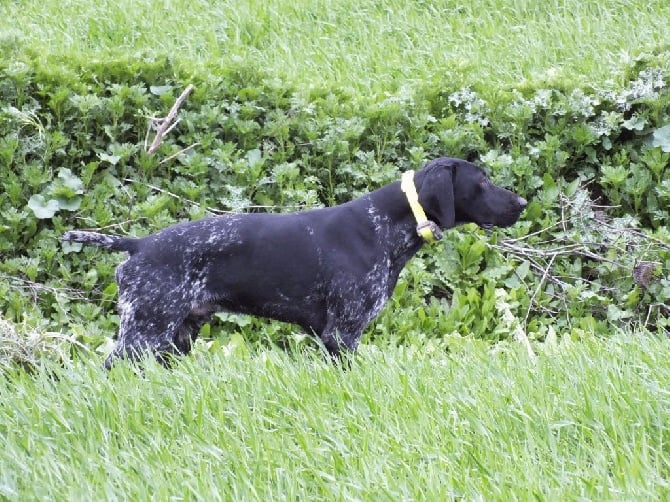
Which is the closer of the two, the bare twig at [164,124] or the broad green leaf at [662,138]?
the bare twig at [164,124]

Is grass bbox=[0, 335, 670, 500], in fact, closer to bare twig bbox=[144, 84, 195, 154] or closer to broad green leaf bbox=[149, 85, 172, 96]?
bare twig bbox=[144, 84, 195, 154]

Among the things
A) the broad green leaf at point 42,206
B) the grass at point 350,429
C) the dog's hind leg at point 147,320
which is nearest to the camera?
the grass at point 350,429

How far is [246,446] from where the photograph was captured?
4402 millimetres

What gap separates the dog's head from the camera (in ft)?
18.8

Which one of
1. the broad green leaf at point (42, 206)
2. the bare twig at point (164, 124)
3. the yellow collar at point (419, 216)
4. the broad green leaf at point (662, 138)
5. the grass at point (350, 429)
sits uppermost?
the yellow collar at point (419, 216)

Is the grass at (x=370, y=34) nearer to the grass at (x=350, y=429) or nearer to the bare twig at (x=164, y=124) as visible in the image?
the bare twig at (x=164, y=124)

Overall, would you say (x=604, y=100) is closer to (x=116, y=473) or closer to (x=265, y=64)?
(x=265, y=64)

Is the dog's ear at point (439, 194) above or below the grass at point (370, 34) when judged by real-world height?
above

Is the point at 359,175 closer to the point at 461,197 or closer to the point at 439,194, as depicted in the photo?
the point at 461,197

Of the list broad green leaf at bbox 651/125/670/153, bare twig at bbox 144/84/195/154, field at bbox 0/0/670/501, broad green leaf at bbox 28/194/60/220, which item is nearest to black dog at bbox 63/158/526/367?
field at bbox 0/0/670/501

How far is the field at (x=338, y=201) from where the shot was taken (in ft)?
13.9

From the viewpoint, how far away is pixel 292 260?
5770 mm

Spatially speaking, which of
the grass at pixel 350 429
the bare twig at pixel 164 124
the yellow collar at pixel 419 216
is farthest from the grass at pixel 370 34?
the grass at pixel 350 429

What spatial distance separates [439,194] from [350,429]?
1.60 metres
